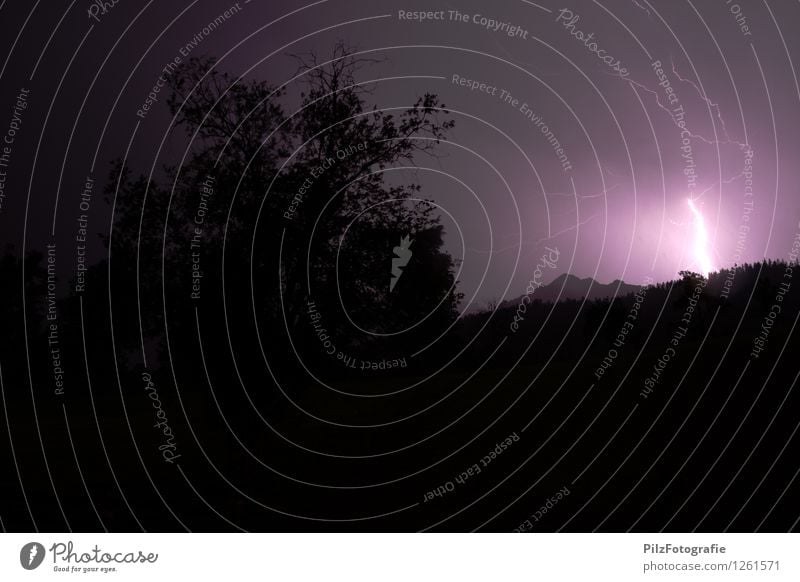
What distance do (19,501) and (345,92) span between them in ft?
27.3

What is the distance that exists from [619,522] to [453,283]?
4447mm

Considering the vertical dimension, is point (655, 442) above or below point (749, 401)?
below

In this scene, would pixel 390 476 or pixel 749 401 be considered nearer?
pixel 390 476

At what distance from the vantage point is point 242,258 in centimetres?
1106

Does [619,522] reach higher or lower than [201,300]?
lower

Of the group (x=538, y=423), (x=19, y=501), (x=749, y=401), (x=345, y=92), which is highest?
(x=345, y=92)

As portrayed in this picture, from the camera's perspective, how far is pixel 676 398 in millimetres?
11812

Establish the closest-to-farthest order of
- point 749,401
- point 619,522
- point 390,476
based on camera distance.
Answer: point 619,522 → point 390,476 → point 749,401
